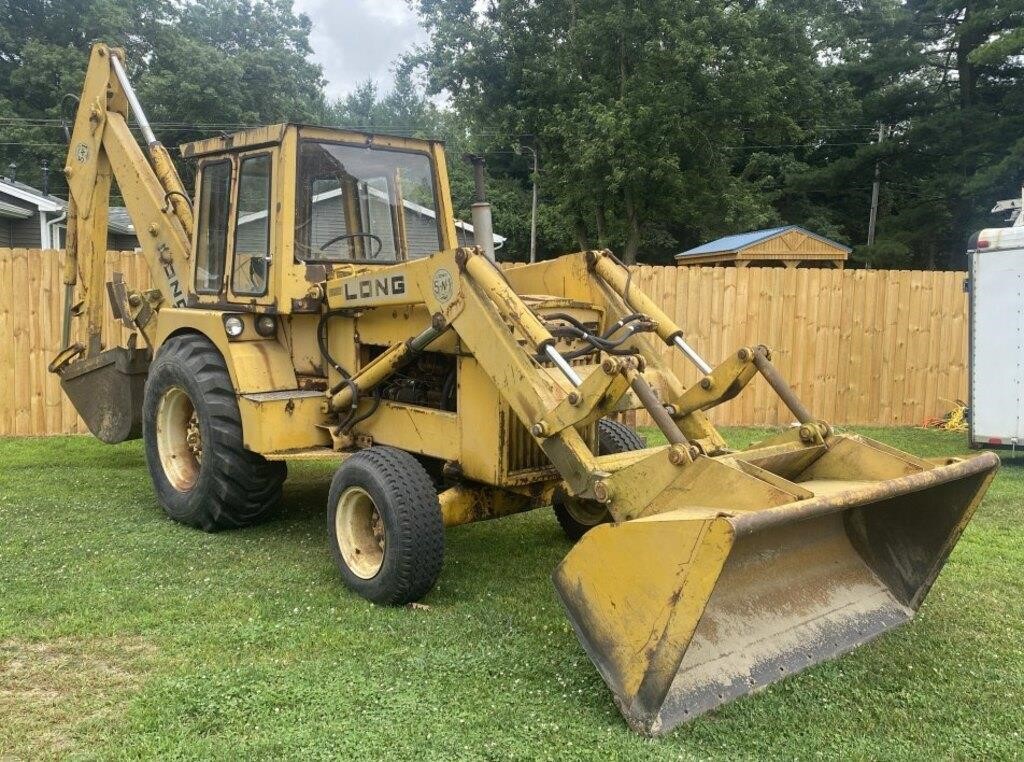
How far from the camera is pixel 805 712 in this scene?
345 centimetres

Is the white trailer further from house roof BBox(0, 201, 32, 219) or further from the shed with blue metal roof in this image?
house roof BBox(0, 201, 32, 219)

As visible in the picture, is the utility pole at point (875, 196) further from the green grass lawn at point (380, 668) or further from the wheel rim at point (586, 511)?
the wheel rim at point (586, 511)

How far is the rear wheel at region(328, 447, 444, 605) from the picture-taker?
14.4ft

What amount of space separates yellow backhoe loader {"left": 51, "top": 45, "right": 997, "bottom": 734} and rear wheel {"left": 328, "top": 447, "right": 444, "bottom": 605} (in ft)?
0.05

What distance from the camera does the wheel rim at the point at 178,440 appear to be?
6.15 meters

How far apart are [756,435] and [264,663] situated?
25.0 feet

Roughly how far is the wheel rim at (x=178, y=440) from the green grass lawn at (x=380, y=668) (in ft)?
1.78

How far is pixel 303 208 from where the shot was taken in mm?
5441

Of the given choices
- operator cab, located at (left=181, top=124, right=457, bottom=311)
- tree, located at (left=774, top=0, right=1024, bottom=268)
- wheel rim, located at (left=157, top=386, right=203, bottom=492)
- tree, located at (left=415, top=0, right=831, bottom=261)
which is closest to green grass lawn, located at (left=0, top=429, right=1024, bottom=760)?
wheel rim, located at (left=157, top=386, right=203, bottom=492)

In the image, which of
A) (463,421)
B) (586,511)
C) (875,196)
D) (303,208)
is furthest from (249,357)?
(875,196)

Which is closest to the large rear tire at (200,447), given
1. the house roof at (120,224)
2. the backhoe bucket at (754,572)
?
the backhoe bucket at (754,572)

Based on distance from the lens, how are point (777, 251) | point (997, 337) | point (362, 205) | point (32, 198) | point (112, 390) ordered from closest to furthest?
point (362, 205) < point (112, 390) < point (997, 337) < point (32, 198) < point (777, 251)

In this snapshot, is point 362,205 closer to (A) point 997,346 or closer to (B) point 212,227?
(B) point 212,227

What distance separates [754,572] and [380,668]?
5.76 feet
